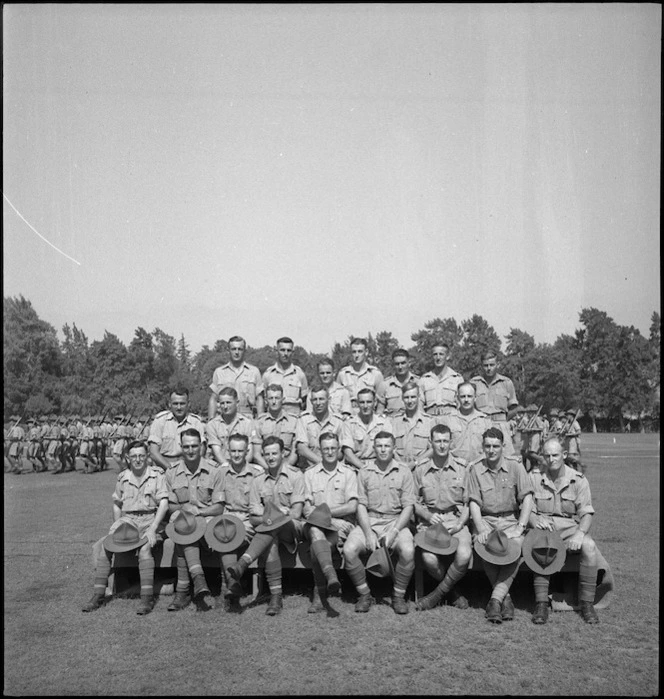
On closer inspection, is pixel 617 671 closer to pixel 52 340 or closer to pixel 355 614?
pixel 355 614

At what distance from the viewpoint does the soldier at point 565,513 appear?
5949mm

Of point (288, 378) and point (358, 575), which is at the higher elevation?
point (288, 378)

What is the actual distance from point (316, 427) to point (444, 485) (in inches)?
65.1

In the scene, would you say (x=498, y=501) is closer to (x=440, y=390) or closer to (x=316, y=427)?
(x=316, y=427)

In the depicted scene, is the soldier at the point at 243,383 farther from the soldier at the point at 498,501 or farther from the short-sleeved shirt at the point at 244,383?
the soldier at the point at 498,501

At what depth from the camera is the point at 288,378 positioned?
8516mm

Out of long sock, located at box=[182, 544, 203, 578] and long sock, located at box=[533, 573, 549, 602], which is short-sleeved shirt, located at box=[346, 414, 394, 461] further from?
long sock, located at box=[533, 573, 549, 602]

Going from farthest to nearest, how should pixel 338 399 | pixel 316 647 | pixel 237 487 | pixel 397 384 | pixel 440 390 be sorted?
pixel 397 384, pixel 440 390, pixel 338 399, pixel 237 487, pixel 316 647

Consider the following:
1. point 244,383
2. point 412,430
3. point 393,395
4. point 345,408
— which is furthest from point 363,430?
point 244,383

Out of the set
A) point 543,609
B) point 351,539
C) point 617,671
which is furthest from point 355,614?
point 617,671

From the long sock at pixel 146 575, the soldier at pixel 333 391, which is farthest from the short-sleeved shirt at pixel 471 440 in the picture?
the long sock at pixel 146 575

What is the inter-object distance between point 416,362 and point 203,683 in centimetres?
5067

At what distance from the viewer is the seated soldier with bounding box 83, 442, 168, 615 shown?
6.34 meters

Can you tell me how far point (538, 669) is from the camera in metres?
4.78
